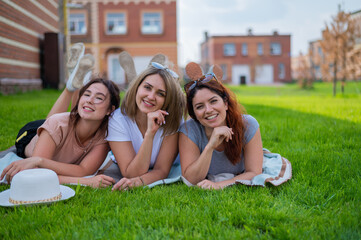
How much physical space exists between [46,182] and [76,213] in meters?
0.32

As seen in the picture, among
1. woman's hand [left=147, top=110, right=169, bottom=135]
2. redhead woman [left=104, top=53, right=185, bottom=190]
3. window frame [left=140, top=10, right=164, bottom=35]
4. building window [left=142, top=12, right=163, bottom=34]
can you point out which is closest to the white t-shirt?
redhead woman [left=104, top=53, right=185, bottom=190]

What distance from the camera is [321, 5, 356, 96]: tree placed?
13.4 meters

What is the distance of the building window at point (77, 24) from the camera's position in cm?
2294

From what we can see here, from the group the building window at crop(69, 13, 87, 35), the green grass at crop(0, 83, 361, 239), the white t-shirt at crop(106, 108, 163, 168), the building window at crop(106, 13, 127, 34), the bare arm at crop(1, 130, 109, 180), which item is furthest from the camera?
the building window at crop(69, 13, 87, 35)

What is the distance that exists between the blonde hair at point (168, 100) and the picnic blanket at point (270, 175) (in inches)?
20.7

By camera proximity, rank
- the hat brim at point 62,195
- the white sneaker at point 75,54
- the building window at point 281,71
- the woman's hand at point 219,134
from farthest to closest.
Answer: the building window at point 281,71, the white sneaker at point 75,54, the woman's hand at point 219,134, the hat brim at point 62,195

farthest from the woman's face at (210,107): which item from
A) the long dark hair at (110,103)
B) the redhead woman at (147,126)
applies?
the long dark hair at (110,103)

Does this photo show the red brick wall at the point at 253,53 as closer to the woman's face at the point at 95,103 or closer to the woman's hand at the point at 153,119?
the woman's face at the point at 95,103

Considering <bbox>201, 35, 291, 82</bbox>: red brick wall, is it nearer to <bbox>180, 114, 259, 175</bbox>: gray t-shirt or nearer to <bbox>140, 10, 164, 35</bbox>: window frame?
<bbox>140, 10, 164, 35</bbox>: window frame

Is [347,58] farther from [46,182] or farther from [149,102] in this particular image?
[46,182]

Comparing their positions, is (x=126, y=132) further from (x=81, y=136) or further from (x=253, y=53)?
(x=253, y=53)

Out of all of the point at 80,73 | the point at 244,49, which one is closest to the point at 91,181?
the point at 80,73

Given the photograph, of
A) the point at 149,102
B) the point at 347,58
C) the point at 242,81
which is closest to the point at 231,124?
the point at 149,102

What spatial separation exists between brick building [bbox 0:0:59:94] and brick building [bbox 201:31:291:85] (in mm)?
28677
